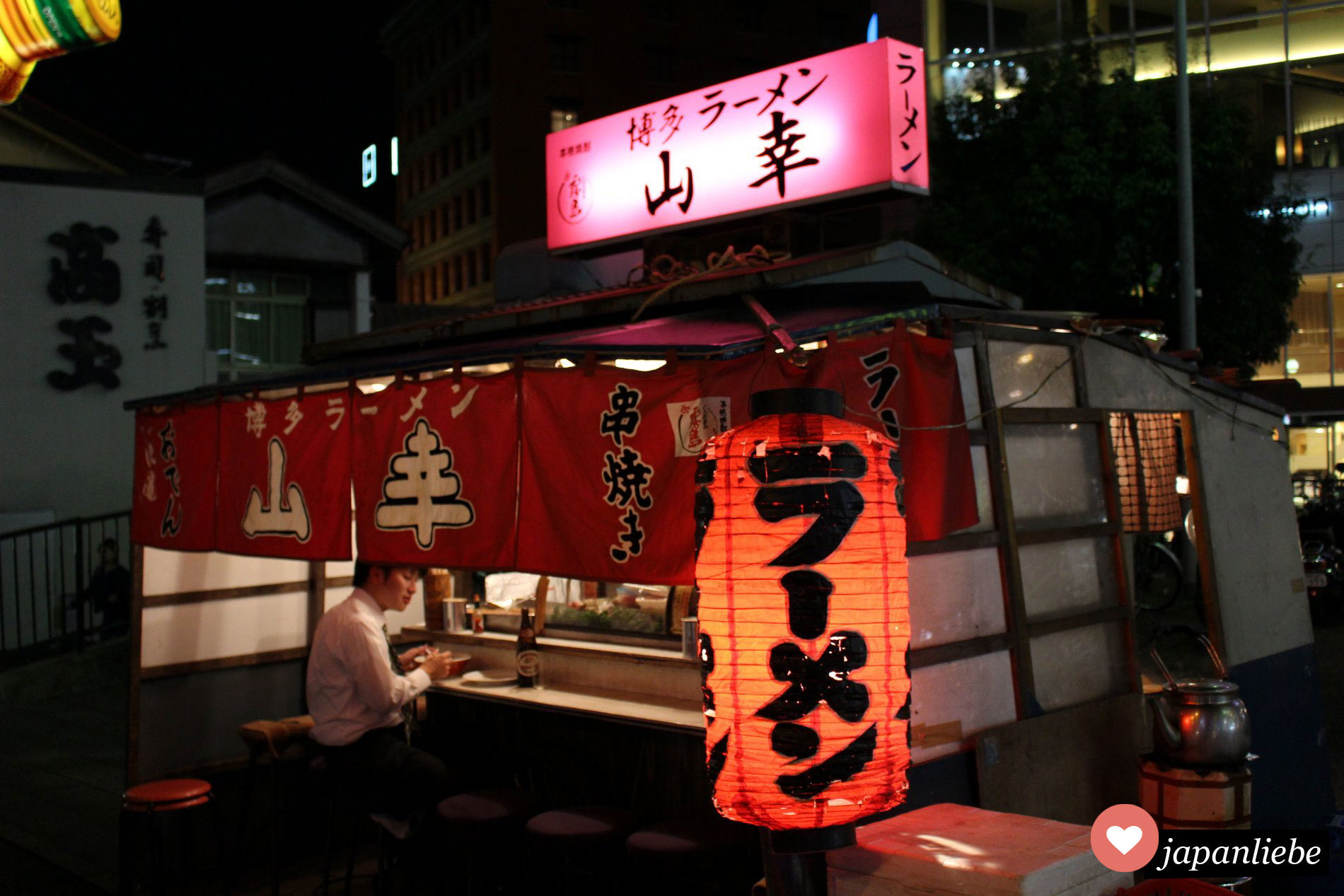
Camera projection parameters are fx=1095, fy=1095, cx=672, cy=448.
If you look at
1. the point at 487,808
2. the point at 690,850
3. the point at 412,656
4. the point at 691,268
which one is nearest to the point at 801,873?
the point at 690,850

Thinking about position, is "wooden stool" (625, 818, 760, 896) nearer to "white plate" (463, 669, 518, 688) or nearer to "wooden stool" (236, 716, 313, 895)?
"white plate" (463, 669, 518, 688)

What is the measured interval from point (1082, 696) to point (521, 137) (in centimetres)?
5350

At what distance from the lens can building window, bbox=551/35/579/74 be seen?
57.2m

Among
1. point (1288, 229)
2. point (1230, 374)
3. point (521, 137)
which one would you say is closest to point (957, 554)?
point (1230, 374)

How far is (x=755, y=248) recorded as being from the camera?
27.1 ft

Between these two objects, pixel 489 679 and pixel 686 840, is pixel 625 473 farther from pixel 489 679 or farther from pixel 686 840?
pixel 489 679

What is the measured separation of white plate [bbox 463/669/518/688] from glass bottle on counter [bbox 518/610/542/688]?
0.20 meters

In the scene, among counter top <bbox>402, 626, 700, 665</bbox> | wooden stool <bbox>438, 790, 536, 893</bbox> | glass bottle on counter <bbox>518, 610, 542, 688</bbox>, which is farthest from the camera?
glass bottle on counter <bbox>518, 610, 542, 688</bbox>

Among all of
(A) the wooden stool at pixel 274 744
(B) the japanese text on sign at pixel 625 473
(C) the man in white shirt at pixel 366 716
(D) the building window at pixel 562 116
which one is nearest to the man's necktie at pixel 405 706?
(C) the man in white shirt at pixel 366 716

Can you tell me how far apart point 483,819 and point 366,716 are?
1256 millimetres

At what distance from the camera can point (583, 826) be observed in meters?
6.34

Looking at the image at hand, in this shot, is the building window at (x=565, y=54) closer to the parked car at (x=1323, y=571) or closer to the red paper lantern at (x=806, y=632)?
the parked car at (x=1323, y=571)

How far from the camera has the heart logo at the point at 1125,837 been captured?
4.09 m

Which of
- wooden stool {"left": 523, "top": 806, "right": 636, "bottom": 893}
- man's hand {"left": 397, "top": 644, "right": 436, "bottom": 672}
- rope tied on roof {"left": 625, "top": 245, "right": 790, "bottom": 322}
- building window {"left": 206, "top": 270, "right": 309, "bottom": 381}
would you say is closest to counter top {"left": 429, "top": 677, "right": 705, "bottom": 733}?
man's hand {"left": 397, "top": 644, "right": 436, "bottom": 672}
